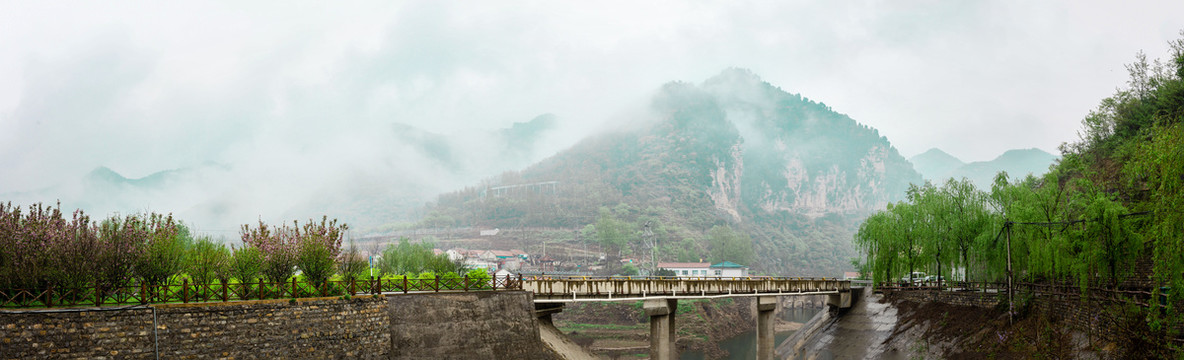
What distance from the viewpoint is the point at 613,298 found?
37.9m

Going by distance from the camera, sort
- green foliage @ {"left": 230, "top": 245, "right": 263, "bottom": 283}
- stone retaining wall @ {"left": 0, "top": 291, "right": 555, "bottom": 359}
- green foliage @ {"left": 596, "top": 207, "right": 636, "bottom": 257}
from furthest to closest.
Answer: green foliage @ {"left": 596, "top": 207, "right": 636, "bottom": 257} < green foliage @ {"left": 230, "top": 245, "right": 263, "bottom": 283} < stone retaining wall @ {"left": 0, "top": 291, "right": 555, "bottom": 359}

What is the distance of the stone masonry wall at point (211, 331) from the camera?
20547 mm

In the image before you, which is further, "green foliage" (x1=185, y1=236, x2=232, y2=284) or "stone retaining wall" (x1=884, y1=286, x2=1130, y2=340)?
"green foliage" (x1=185, y1=236, x2=232, y2=284)

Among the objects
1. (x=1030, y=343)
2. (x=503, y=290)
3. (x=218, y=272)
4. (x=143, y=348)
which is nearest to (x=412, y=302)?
(x=503, y=290)

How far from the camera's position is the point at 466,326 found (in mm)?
30031

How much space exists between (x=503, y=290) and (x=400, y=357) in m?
6.53

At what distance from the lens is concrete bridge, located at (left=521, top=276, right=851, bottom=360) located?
1415 inches

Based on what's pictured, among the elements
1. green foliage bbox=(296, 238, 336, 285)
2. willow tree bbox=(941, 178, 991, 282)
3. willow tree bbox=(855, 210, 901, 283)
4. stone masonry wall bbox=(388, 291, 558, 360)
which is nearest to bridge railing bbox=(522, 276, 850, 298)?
stone masonry wall bbox=(388, 291, 558, 360)

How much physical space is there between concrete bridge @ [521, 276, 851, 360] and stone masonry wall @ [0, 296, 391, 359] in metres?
9.98

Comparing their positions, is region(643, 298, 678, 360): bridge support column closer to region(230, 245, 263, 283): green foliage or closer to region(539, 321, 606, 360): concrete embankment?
region(539, 321, 606, 360): concrete embankment

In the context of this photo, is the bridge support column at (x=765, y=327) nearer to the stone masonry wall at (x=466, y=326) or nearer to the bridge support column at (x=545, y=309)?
the bridge support column at (x=545, y=309)

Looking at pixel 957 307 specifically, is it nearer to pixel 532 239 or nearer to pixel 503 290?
A: pixel 503 290

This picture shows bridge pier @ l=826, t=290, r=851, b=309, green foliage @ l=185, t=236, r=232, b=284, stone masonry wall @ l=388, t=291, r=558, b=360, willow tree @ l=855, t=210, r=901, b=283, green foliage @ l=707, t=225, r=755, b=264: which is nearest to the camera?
green foliage @ l=185, t=236, r=232, b=284

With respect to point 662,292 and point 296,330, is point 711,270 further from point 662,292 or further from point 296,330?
point 296,330
